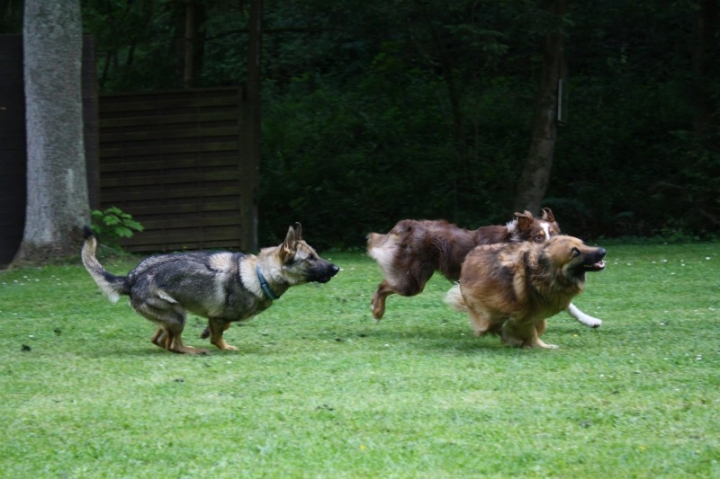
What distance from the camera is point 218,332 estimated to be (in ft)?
30.8

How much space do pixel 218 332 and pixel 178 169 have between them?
1054cm

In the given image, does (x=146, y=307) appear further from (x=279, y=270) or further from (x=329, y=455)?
(x=329, y=455)

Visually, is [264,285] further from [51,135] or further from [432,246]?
[51,135]

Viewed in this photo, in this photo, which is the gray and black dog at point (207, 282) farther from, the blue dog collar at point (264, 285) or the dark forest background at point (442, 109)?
the dark forest background at point (442, 109)

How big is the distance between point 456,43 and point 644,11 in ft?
12.1

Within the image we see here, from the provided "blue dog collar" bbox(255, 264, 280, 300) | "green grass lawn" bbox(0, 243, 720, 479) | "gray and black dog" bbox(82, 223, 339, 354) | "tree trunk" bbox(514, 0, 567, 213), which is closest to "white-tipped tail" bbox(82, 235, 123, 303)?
"gray and black dog" bbox(82, 223, 339, 354)

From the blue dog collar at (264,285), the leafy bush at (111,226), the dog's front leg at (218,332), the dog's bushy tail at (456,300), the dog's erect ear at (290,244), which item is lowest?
the leafy bush at (111,226)

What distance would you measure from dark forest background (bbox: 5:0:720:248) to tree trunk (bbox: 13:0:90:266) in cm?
434

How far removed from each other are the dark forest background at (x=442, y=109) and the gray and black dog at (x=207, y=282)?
10.8 meters

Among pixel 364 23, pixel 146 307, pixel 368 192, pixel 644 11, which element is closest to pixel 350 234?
pixel 368 192

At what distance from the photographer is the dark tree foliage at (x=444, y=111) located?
2064cm

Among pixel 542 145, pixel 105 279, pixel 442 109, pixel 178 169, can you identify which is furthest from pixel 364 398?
pixel 442 109

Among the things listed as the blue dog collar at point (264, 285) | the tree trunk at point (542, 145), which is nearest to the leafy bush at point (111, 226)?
the tree trunk at point (542, 145)

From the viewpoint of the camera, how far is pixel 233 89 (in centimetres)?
1933
